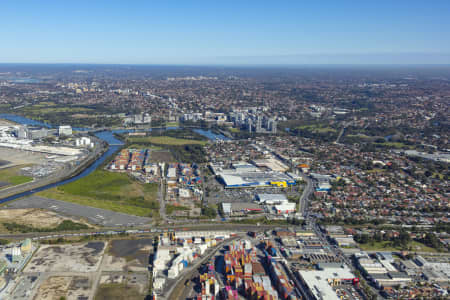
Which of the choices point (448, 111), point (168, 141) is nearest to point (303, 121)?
point (168, 141)

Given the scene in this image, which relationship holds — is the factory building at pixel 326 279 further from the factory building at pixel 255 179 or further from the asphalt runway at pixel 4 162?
the asphalt runway at pixel 4 162

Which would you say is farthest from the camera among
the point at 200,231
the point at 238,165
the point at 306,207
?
the point at 238,165

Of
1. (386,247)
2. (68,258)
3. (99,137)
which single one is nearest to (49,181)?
(68,258)

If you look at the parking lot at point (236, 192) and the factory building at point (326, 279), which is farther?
the parking lot at point (236, 192)

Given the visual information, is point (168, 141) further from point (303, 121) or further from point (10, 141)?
point (303, 121)

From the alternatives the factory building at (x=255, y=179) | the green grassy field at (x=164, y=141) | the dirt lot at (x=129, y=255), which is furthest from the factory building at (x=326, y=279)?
the green grassy field at (x=164, y=141)

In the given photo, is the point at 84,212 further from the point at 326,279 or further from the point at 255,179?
the point at 326,279

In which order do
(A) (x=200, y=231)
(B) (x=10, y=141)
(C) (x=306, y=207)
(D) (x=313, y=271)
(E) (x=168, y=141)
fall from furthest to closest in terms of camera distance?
(E) (x=168, y=141)
(B) (x=10, y=141)
(C) (x=306, y=207)
(A) (x=200, y=231)
(D) (x=313, y=271)

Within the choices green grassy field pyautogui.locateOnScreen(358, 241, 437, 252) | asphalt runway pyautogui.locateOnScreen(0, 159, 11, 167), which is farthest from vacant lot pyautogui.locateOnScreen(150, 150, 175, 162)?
green grassy field pyautogui.locateOnScreen(358, 241, 437, 252)
